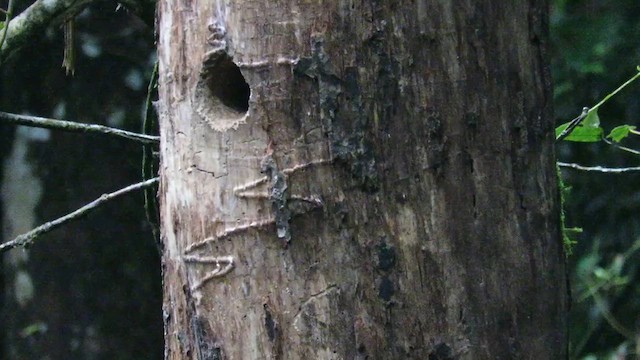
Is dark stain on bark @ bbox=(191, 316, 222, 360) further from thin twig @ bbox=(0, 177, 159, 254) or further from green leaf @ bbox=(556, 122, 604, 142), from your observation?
green leaf @ bbox=(556, 122, 604, 142)

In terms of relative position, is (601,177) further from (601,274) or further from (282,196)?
(282,196)

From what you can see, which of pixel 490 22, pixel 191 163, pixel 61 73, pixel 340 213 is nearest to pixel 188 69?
pixel 191 163

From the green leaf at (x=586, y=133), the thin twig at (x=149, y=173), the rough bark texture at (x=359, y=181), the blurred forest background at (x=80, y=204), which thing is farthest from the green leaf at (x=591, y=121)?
the blurred forest background at (x=80, y=204)

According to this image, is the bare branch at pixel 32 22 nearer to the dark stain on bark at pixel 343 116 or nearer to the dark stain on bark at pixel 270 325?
the dark stain on bark at pixel 343 116

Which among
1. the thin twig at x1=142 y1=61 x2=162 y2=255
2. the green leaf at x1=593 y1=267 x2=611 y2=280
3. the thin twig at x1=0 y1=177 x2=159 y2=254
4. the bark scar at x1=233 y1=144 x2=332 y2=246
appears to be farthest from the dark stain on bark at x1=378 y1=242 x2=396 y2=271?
the green leaf at x1=593 y1=267 x2=611 y2=280

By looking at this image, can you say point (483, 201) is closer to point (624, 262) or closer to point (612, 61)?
point (612, 61)

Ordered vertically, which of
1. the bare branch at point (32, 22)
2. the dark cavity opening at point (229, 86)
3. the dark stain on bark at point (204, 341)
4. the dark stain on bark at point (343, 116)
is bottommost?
the dark stain on bark at point (204, 341)
